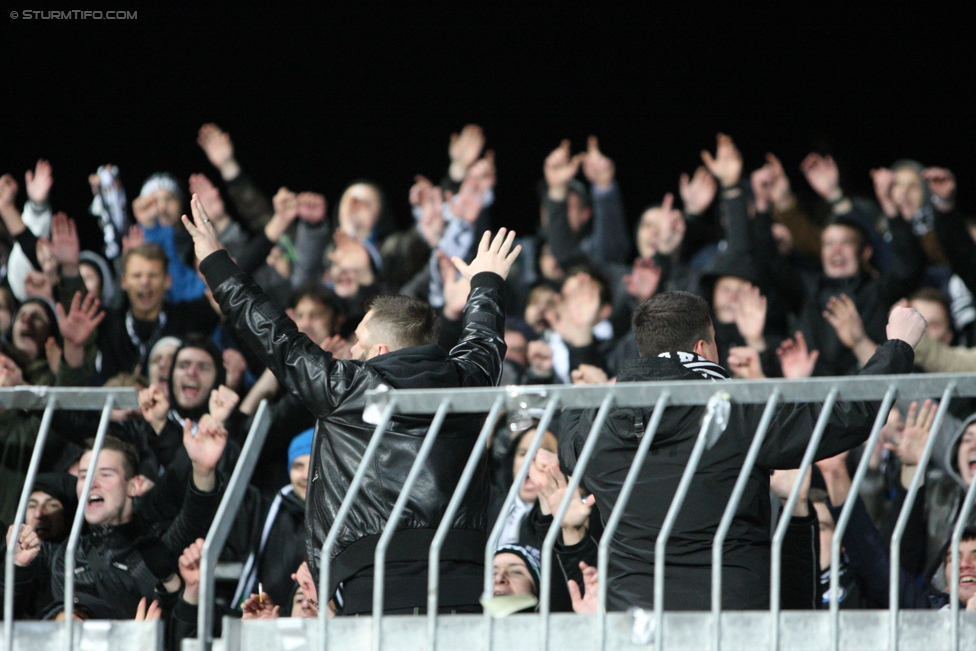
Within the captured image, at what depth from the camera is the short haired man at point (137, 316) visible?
22.9 feet

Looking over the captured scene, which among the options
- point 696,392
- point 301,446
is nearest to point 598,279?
point 301,446

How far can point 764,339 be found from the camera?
21.9 feet

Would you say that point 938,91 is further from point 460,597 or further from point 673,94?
point 460,597

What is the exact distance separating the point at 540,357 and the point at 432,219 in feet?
6.67

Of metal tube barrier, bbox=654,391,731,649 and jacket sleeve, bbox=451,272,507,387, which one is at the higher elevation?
jacket sleeve, bbox=451,272,507,387

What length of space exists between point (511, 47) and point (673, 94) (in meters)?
1.32

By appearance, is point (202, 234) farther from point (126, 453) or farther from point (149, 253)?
point (149, 253)

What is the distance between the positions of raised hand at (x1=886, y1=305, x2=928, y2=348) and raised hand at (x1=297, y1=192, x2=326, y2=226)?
18.0 feet

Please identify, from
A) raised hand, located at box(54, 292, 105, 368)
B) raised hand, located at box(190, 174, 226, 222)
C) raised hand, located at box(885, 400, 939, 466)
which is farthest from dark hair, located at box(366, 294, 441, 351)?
raised hand, located at box(190, 174, 226, 222)

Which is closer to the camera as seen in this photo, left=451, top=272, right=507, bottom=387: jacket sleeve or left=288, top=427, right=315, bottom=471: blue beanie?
left=451, top=272, right=507, bottom=387: jacket sleeve

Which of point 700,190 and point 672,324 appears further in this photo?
point 700,190

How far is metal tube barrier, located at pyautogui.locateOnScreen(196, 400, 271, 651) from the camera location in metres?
2.65

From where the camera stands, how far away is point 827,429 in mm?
3100

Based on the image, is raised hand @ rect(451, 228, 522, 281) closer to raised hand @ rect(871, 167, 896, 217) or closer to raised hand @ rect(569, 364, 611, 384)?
raised hand @ rect(569, 364, 611, 384)
